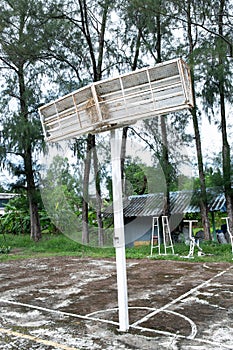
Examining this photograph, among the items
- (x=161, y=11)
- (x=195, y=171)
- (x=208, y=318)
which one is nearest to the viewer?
(x=208, y=318)

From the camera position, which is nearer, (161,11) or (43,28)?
(161,11)

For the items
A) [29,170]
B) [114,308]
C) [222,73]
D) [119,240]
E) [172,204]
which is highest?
[222,73]

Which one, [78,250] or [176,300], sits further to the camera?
[78,250]

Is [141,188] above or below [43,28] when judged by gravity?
below

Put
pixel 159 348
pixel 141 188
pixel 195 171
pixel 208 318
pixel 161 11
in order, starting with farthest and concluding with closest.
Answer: pixel 195 171
pixel 161 11
pixel 141 188
pixel 208 318
pixel 159 348

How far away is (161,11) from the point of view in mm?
8328

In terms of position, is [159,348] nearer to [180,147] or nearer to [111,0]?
[180,147]

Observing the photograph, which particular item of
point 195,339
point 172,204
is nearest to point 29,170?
point 172,204

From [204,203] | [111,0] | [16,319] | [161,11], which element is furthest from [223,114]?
[16,319]

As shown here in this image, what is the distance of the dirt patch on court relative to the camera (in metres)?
3.08

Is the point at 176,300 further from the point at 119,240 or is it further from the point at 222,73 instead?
the point at 222,73

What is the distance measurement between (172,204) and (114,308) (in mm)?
6830

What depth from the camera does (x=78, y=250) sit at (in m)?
Result: 10.6

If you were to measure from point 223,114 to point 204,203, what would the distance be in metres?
2.42
